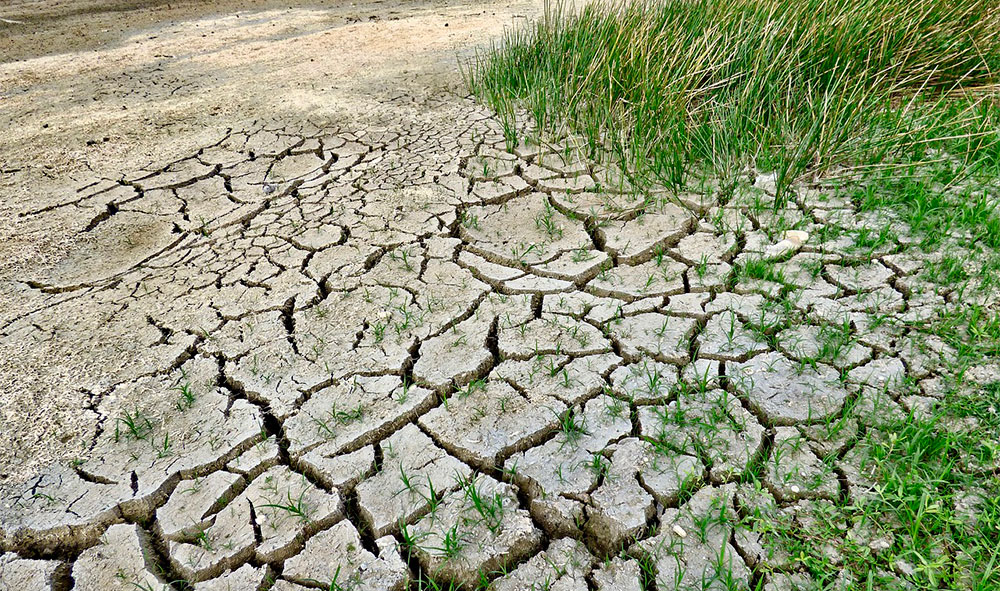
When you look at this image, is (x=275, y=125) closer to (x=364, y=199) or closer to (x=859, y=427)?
(x=364, y=199)

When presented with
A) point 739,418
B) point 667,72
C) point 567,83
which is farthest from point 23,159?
point 739,418

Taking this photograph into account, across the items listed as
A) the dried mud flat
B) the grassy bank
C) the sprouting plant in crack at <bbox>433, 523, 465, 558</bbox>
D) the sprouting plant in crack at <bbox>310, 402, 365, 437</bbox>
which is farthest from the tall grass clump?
the sprouting plant in crack at <bbox>433, 523, 465, 558</bbox>

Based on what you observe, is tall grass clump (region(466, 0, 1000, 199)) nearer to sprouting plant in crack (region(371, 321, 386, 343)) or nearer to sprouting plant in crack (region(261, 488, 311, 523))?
sprouting plant in crack (region(371, 321, 386, 343))

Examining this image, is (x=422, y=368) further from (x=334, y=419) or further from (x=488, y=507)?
(x=488, y=507)

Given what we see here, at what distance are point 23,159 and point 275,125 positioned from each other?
1325 mm

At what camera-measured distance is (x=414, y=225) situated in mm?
3104

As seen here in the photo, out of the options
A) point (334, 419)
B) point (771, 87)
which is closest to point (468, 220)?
point (334, 419)

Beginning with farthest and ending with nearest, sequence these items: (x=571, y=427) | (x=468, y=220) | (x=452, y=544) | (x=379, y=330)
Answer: (x=468, y=220), (x=379, y=330), (x=571, y=427), (x=452, y=544)

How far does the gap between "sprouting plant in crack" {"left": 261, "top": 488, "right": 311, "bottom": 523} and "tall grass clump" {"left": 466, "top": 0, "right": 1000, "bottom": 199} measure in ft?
6.82

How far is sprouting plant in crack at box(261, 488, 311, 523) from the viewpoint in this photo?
1782 mm

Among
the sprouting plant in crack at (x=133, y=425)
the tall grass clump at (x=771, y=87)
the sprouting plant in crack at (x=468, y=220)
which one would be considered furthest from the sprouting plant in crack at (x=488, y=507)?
the tall grass clump at (x=771, y=87)

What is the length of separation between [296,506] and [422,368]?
61cm

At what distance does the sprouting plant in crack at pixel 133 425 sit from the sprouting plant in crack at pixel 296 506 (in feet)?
1.70

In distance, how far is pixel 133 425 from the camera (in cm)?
207
